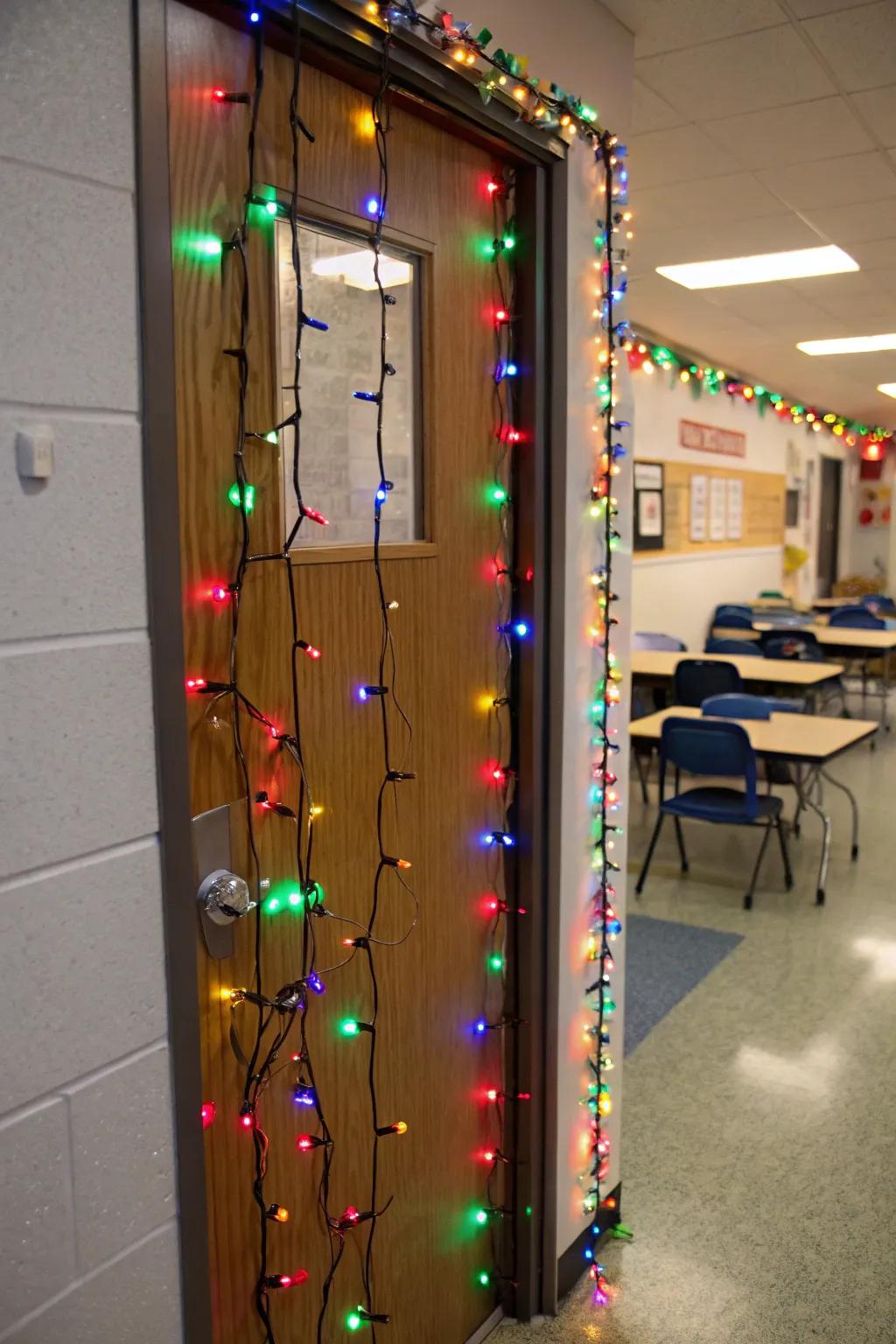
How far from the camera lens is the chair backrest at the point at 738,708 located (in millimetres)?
5137

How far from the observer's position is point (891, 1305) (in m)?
2.33

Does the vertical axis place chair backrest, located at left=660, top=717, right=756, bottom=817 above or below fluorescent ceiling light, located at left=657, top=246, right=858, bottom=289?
below

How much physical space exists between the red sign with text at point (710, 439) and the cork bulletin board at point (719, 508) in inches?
6.0

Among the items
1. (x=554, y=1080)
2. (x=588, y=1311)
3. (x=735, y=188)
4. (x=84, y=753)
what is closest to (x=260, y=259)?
(x=84, y=753)

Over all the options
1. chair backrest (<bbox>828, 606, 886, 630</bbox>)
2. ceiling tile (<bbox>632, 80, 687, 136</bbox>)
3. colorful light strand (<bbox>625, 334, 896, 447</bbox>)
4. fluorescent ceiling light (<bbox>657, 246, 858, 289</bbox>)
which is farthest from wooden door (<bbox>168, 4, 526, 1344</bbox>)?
chair backrest (<bbox>828, 606, 886, 630</bbox>)

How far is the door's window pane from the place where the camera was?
1633mm

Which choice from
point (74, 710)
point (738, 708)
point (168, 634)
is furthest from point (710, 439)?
point (74, 710)

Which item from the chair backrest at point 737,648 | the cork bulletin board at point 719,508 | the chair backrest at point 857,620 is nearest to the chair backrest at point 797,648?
the chair backrest at point 737,648

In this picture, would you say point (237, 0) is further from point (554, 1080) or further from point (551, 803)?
point (554, 1080)

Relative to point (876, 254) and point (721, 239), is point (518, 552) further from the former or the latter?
point (876, 254)

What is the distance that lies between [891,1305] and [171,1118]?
5.88ft

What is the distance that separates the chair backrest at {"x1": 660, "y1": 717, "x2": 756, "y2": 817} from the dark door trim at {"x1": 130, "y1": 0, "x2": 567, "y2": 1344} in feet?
7.89

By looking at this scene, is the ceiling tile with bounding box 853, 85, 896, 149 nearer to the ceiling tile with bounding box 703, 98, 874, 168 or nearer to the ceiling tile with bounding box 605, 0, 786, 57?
the ceiling tile with bounding box 703, 98, 874, 168

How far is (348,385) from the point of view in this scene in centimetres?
174
